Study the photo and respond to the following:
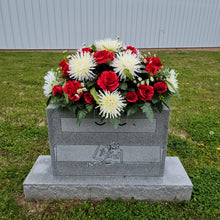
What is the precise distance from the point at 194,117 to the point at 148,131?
216 centimetres

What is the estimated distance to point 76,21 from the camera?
351 inches

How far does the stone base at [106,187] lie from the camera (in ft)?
7.04

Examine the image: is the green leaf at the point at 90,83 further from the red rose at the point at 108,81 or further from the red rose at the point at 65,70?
the red rose at the point at 65,70

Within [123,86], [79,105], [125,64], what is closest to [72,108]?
[79,105]

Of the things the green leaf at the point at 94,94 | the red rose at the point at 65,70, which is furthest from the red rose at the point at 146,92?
the red rose at the point at 65,70

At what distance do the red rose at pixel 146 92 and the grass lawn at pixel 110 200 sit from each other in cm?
109

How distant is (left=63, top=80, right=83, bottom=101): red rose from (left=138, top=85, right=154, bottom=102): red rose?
0.50 metres

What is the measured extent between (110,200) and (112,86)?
1.18m

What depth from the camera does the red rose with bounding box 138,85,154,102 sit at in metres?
1.80

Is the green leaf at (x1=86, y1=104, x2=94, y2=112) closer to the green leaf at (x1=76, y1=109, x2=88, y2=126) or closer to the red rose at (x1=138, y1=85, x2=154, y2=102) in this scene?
the green leaf at (x1=76, y1=109, x2=88, y2=126)

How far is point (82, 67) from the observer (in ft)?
5.90

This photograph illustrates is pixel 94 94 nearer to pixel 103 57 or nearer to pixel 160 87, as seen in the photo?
pixel 103 57

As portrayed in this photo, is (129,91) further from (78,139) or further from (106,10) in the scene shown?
(106,10)

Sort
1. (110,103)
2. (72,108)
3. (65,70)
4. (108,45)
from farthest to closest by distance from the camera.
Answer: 1. (108,45)
2. (65,70)
3. (72,108)
4. (110,103)
